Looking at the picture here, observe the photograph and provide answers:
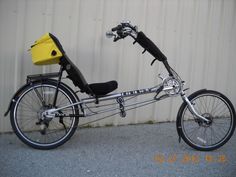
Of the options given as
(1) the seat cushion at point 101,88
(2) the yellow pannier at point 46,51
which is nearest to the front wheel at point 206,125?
(1) the seat cushion at point 101,88

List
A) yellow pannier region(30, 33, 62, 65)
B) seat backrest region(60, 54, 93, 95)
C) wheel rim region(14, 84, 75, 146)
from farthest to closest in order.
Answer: wheel rim region(14, 84, 75, 146)
seat backrest region(60, 54, 93, 95)
yellow pannier region(30, 33, 62, 65)

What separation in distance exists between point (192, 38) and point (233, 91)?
4.14 feet

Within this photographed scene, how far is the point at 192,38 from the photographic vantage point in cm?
554

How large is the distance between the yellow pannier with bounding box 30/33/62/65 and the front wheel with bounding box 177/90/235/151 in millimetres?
1575

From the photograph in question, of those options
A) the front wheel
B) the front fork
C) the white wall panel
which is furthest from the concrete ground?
the white wall panel

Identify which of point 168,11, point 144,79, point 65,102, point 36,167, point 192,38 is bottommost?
point 36,167

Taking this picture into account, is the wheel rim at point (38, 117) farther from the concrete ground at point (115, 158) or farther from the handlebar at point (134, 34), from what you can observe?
the handlebar at point (134, 34)

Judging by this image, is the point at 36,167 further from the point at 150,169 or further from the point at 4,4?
the point at 4,4

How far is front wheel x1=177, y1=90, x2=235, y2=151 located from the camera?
14.0ft

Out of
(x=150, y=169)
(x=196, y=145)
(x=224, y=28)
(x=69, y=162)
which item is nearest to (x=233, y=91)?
(x=224, y=28)

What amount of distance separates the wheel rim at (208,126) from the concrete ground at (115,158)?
0.14m

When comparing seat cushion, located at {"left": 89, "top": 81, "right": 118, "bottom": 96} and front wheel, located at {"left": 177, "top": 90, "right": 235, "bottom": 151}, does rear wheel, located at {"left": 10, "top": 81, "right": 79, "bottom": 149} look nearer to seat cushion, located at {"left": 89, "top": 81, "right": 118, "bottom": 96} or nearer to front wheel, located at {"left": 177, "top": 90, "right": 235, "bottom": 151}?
seat cushion, located at {"left": 89, "top": 81, "right": 118, "bottom": 96}
